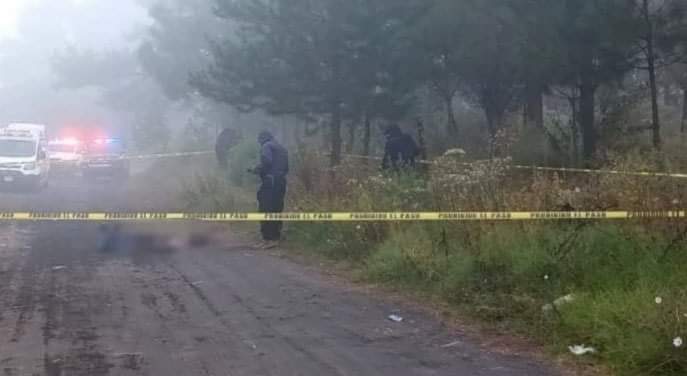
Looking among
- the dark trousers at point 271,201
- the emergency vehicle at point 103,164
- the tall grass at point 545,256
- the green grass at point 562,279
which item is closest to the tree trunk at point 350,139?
the dark trousers at point 271,201

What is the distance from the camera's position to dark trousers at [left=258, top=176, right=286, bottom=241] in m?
15.7

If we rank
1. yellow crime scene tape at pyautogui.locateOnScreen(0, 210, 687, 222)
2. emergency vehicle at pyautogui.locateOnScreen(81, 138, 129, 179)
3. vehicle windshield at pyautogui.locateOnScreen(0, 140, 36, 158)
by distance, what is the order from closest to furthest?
yellow crime scene tape at pyautogui.locateOnScreen(0, 210, 687, 222), vehicle windshield at pyautogui.locateOnScreen(0, 140, 36, 158), emergency vehicle at pyautogui.locateOnScreen(81, 138, 129, 179)

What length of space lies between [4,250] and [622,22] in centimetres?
1163

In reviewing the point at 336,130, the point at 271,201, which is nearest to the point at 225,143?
the point at 336,130

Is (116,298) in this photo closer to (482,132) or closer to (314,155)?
(314,155)

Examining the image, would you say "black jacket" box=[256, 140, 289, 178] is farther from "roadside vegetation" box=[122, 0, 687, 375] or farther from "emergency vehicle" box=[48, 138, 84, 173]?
"emergency vehicle" box=[48, 138, 84, 173]

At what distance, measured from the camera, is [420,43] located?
2164cm

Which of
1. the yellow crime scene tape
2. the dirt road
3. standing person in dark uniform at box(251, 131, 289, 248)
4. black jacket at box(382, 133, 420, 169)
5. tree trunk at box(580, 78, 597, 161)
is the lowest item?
the dirt road

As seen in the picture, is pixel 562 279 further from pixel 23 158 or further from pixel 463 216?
pixel 23 158

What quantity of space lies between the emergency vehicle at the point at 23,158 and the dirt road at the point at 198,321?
1471cm

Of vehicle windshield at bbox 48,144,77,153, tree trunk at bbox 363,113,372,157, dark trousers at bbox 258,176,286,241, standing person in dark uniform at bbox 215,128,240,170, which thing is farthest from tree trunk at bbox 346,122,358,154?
vehicle windshield at bbox 48,144,77,153

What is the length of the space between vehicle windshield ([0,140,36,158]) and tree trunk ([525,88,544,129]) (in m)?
15.7

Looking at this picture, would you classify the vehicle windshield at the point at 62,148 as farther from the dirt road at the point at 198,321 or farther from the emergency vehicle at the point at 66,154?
the dirt road at the point at 198,321

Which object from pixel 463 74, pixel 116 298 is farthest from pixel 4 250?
pixel 463 74
